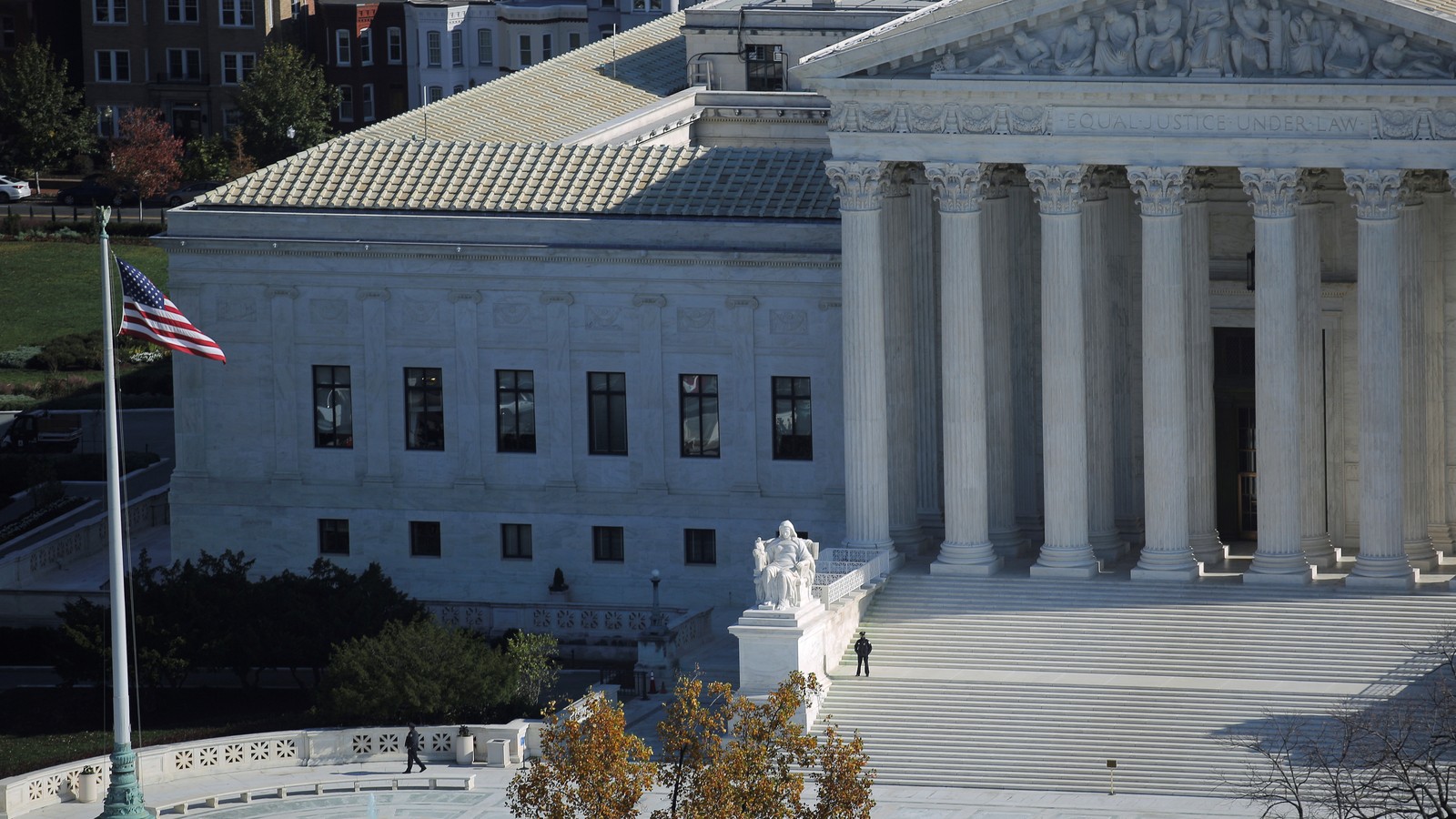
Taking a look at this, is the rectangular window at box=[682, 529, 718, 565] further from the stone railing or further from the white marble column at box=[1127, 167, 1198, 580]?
the white marble column at box=[1127, 167, 1198, 580]

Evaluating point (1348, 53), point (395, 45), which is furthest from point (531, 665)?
point (395, 45)

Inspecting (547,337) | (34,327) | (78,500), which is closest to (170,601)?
(547,337)

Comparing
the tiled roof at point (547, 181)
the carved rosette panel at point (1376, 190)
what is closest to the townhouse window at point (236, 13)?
the tiled roof at point (547, 181)

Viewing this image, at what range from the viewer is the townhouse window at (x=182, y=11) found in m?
171

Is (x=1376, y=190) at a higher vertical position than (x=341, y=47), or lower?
lower

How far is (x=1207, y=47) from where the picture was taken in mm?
82938

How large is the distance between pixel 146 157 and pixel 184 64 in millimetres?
14009

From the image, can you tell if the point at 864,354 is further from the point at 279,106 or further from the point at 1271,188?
the point at 279,106

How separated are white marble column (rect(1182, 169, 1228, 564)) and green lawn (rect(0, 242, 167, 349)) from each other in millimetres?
57765

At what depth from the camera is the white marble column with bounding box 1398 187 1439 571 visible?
282ft

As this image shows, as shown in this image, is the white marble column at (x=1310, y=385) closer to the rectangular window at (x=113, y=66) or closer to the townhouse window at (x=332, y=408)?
the townhouse window at (x=332, y=408)

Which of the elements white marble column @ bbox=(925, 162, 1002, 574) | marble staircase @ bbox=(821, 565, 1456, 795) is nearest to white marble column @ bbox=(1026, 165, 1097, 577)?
marble staircase @ bbox=(821, 565, 1456, 795)

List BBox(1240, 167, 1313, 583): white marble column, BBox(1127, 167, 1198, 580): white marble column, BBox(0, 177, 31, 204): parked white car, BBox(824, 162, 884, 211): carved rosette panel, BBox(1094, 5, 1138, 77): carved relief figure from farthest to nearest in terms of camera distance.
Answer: BBox(0, 177, 31, 204): parked white car, BBox(824, 162, 884, 211): carved rosette panel, BBox(1127, 167, 1198, 580): white marble column, BBox(1240, 167, 1313, 583): white marble column, BBox(1094, 5, 1138, 77): carved relief figure

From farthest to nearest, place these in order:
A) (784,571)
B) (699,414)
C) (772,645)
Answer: (699,414) < (784,571) < (772,645)
